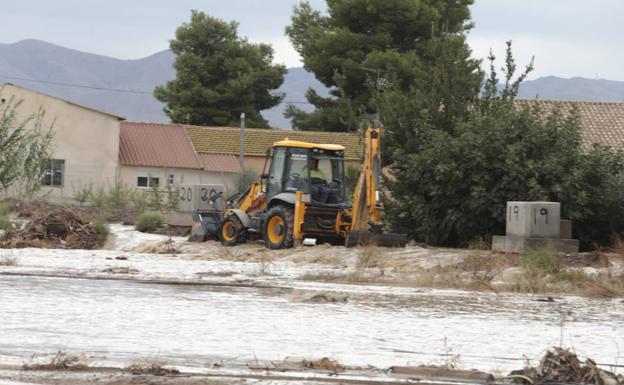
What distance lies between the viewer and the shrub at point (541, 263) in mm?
21688

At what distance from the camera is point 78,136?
64312 mm

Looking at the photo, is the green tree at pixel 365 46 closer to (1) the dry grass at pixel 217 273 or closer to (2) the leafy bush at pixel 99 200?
(2) the leafy bush at pixel 99 200

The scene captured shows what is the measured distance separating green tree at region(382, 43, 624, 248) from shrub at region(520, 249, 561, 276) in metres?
6.85

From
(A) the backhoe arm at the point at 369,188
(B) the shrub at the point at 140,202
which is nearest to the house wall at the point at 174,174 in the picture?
(B) the shrub at the point at 140,202

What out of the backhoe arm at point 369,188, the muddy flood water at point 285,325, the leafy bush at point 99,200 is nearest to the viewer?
the muddy flood water at point 285,325

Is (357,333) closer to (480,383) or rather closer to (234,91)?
(480,383)

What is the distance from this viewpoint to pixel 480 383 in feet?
32.9

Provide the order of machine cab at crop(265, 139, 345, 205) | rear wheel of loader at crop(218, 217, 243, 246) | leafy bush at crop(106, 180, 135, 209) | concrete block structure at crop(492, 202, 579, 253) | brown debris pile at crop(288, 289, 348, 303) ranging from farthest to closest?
leafy bush at crop(106, 180, 135, 209)
rear wheel of loader at crop(218, 217, 243, 246)
machine cab at crop(265, 139, 345, 205)
concrete block structure at crop(492, 202, 579, 253)
brown debris pile at crop(288, 289, 348, 303)

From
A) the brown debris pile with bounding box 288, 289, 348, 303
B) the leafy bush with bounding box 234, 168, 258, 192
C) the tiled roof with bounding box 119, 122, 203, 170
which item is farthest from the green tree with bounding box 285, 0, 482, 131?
the brown debris pile with bounding box 288, 289, 348, 303

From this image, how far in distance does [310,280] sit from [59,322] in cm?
882

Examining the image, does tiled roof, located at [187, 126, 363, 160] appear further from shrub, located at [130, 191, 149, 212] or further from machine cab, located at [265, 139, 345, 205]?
machine cab, located at [265, 139, 345, 205]

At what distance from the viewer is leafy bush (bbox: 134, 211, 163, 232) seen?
3816 cm

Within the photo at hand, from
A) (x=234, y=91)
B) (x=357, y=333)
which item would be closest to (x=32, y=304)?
(x=357, y=333)

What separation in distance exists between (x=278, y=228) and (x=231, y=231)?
88.4 inches
